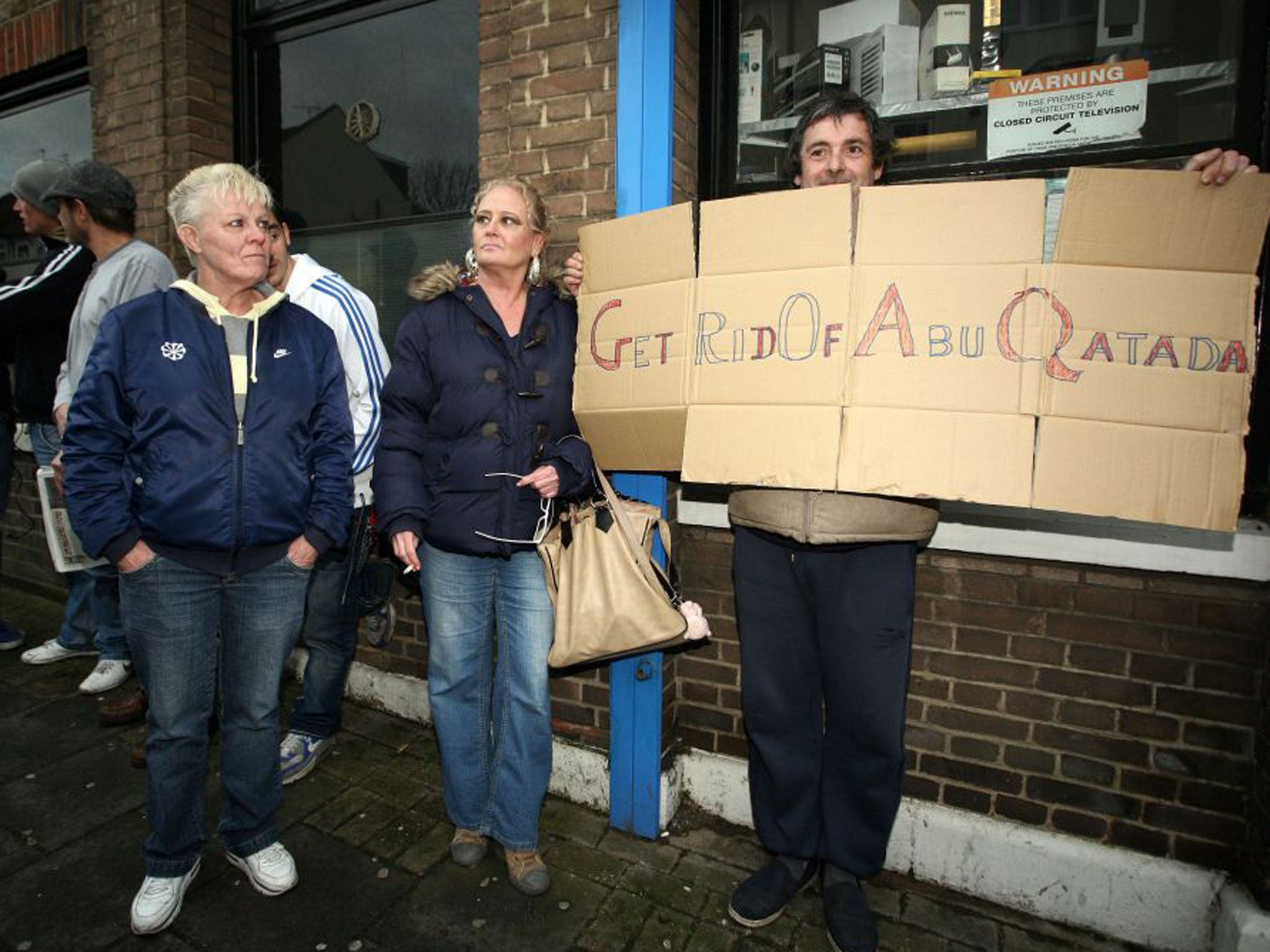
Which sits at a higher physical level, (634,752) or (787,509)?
(787,509)

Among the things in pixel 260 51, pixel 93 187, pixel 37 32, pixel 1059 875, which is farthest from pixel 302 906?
pixel 37 32

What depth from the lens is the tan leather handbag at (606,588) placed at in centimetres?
212

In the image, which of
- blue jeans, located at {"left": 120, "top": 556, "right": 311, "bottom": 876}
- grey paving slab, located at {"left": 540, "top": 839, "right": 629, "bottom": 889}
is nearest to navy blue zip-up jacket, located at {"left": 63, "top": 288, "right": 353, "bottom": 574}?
blue jeans, located at {"left": 120, "top": 556, "right": 311, "bottom": 876}

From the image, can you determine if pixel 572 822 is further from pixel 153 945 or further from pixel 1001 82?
pixel 1001 82

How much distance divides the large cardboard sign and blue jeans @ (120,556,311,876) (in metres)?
1.30

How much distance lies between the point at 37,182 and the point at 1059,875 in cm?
516

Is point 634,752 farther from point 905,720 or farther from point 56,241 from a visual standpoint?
point 56,241

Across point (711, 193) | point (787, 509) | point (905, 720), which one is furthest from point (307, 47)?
point (905, 720)

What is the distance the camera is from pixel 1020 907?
7.60 ft

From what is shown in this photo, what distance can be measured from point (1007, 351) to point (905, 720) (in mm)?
1365

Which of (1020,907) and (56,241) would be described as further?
(56,241)

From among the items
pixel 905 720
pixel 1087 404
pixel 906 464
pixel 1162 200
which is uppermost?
pixel 1162 200

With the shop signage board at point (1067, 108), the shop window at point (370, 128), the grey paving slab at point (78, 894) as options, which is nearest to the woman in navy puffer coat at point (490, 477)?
the grey paving slab at point (78, 894)

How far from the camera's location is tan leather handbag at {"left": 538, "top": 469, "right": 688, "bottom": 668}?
2.12m
